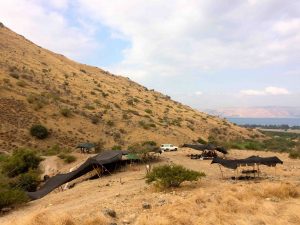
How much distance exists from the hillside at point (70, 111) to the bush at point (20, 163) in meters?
7.85

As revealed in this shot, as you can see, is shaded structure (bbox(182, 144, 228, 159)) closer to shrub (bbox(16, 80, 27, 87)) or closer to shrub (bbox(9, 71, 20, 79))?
shrub (bbox(16, 80, 27, 87))

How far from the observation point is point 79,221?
12.2 meters

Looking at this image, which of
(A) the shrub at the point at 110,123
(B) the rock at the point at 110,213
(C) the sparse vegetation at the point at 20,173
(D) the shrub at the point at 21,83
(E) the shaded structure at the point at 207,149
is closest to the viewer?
(B) the rock at the point at 110,213

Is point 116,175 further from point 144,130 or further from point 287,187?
point 144,130

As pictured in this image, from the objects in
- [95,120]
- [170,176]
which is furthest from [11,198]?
[95,120]

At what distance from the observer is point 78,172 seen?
78.1 ft

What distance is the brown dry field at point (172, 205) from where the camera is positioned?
12.2 metres

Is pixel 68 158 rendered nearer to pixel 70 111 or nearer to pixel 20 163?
pixel 20 163

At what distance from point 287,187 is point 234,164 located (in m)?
5.23

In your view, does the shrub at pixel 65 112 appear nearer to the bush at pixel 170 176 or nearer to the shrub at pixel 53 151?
the shrub at pixel 53 151

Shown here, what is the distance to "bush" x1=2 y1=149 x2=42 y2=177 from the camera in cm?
2981

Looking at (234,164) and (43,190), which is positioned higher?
(234,164)

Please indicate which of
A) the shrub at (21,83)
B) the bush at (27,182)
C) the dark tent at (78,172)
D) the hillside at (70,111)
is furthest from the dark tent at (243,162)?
the shrub at (21,83)

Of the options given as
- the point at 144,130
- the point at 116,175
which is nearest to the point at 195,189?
the point at 116,175
